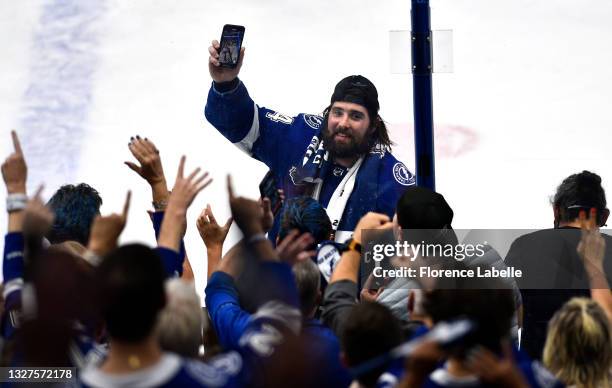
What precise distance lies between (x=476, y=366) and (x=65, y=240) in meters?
1.91

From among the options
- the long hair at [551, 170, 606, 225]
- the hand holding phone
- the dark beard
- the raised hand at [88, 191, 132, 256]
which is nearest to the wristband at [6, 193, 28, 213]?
the raised hand at [88, 191, 132, 256]

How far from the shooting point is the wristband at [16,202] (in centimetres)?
296

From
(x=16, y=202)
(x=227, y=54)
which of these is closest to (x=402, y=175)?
(x=227, y=54)

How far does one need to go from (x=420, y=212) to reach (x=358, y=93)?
6.43ft

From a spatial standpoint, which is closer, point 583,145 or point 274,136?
point 274,136

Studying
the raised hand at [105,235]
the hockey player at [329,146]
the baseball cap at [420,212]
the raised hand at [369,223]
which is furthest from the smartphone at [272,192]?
the raised hand at [105,235]

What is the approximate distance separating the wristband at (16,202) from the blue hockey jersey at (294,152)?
7.02ft

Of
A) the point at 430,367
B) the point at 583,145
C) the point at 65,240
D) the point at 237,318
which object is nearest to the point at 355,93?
the point at 583,145

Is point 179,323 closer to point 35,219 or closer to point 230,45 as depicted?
point 35,219

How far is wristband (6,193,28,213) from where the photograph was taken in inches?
117

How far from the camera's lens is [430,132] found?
4379mm

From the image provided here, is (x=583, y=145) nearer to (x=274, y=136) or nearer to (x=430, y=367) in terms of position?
(x=274, y=136)

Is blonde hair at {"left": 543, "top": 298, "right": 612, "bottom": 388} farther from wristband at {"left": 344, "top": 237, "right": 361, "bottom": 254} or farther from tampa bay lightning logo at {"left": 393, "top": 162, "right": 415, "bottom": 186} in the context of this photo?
tampa bay lightning logo at {"left": 393, "top": 162, "right": 415, "bottom": 186}

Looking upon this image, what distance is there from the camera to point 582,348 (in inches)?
111
